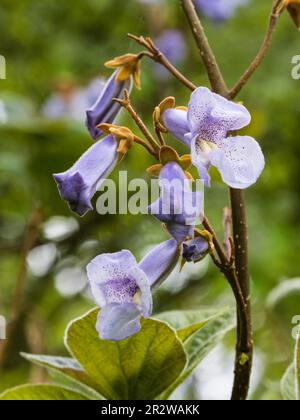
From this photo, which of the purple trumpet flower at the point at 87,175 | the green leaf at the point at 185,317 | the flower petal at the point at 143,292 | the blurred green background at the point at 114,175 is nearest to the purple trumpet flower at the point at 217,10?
the blurred green background at the point at 114,175

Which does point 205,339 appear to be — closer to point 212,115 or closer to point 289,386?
point 289,386

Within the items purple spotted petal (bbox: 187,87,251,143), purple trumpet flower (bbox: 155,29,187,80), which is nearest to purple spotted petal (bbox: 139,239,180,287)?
purple spotted petal (bbox: 187,87,251,143)

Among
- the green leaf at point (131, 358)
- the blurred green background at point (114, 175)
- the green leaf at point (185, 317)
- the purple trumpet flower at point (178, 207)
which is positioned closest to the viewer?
the purple trumpet flower at point (178, 207)

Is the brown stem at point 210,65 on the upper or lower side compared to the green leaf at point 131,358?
upper

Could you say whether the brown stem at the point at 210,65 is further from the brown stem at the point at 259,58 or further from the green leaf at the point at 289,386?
the green leaf at the point at 289,386

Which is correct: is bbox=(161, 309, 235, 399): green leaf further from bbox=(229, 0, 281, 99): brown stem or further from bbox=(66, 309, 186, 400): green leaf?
bbox=(229, 0, 281, 99): brown stem
